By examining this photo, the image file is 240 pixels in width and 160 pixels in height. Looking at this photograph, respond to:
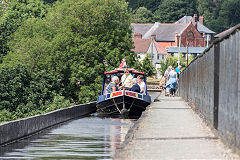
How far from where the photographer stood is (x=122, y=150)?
1073 centimetres

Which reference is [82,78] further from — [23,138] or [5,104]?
[23,138]

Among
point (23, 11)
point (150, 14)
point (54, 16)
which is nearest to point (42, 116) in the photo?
point (54, 16)

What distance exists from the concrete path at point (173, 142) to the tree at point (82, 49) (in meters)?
38.6

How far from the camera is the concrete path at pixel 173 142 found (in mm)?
10039

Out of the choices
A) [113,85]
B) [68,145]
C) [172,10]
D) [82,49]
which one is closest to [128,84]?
[113,85]

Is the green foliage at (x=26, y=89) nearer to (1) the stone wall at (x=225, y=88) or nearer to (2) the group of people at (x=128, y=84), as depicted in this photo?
(2) the group of people at (x=128, y=84)

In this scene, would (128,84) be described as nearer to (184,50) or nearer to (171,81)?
(171,81)

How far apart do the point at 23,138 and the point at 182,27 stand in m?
143

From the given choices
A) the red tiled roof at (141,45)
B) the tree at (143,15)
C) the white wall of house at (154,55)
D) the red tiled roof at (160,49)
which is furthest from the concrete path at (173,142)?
the tree at (143,15)

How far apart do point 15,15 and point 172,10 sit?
119108 mm

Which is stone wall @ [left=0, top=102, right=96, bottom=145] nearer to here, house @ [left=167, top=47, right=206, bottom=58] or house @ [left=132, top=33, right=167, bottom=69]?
house @ [left=132, top=33, right=167, bottom=69]

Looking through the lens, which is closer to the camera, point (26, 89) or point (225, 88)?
point (225, 88)

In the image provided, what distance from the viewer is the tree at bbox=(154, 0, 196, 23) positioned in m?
189

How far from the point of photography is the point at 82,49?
57.2 meters
